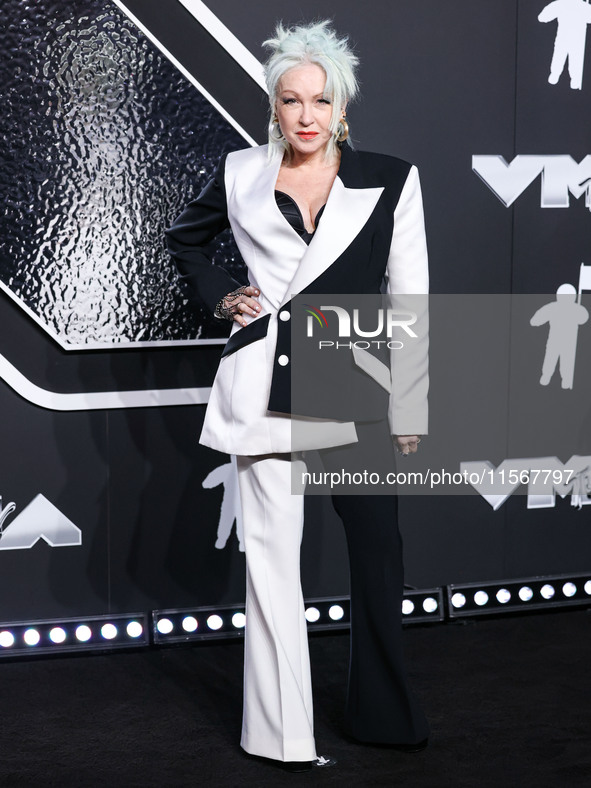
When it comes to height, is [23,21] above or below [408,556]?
above

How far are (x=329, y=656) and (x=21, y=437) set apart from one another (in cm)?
108

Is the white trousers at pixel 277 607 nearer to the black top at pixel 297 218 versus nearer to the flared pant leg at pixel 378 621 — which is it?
the flared pant leg at pixel 378 621

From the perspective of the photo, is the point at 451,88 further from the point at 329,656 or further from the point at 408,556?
the point at 329,656

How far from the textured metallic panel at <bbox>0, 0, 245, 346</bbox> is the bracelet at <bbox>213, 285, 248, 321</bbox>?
2.67 ft

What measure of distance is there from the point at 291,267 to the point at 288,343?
6.2 inches

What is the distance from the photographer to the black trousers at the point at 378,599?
2203mm

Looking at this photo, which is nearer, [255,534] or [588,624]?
[255,534]

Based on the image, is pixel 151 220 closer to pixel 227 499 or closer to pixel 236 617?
pixel 227 499

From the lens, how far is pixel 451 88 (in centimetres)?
309

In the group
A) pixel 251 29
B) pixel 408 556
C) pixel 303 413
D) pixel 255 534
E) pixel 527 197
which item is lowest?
pixel 408 556

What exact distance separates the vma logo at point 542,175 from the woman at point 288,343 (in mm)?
1098

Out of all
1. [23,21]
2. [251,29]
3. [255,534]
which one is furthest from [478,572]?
[23,21]

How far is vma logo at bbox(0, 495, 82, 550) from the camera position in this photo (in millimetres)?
2928

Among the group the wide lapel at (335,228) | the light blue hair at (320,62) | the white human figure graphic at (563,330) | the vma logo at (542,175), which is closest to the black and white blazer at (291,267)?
the wide lapel at (335,228)
